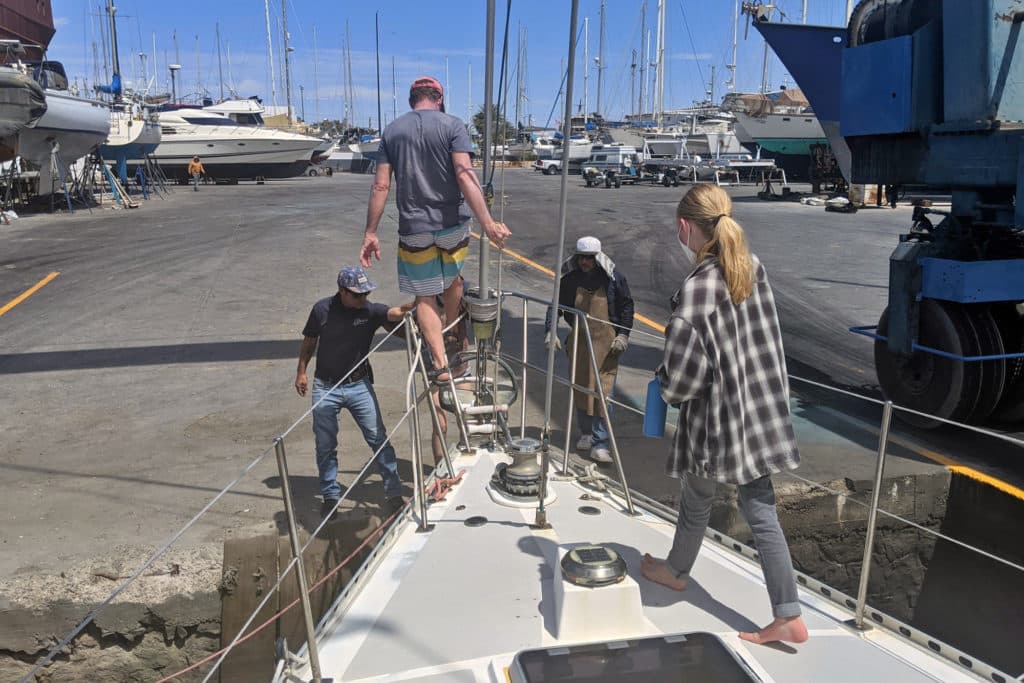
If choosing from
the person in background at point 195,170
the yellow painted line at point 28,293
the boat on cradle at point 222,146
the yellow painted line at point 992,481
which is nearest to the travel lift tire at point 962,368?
the yellow painted line at point 992,481

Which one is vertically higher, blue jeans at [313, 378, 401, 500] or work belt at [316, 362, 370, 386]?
work belt at [316, 362, 370, 386]

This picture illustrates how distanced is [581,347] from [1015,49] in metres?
4.04

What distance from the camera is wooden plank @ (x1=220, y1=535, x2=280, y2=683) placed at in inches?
210

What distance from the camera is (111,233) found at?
20.0 metres

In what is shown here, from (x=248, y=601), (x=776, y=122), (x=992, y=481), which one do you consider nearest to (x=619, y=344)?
(x=992, y=481)

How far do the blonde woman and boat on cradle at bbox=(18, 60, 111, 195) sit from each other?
78.3 ft

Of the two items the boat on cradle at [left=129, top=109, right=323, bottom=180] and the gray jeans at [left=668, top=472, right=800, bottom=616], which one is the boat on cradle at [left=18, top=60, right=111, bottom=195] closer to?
the boat on cradle at [left=129, top=109, right=323, bottom=180]

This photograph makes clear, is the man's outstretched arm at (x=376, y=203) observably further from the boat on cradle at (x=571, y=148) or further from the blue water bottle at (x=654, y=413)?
the boat on cradle at (x=571, y=148)

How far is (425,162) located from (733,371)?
273 centimetres

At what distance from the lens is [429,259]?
17.4 feet

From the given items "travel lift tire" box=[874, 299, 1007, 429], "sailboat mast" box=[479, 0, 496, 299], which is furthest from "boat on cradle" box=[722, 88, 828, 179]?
"sailboat mast" box=[479, 0, 496, 299]

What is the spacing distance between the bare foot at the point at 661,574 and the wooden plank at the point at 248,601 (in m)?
2.70

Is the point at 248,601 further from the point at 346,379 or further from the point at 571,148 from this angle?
the point at 571,148

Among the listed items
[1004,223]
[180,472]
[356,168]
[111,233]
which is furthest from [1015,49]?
[356,168]
